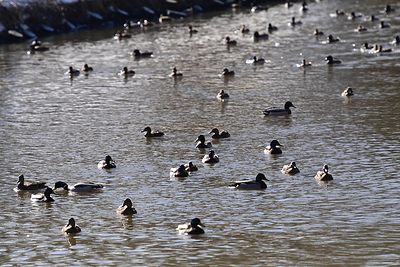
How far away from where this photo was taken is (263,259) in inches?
786

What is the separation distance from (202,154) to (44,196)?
7.90 metres

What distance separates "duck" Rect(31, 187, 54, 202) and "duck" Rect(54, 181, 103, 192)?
2.08ft

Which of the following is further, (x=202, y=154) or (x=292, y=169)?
(x=202, y=154)

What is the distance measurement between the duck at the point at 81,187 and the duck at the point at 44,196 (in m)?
0.63

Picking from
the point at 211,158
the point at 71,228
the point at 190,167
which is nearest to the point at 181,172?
the point at 190,167

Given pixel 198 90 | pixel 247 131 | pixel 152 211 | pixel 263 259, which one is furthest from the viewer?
pixel 198 90

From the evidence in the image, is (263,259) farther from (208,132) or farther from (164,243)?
(208,132)

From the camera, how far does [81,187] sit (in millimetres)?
26438

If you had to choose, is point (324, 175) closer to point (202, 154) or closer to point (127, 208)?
point (202, 154)

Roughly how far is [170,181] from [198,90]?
1795cm

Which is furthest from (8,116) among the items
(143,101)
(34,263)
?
(34,263)

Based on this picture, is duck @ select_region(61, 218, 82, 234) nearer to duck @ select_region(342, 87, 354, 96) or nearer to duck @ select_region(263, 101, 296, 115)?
duck @ select_region(263, 101, 296, 115)

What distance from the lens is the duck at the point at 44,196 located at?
25603 millimetres

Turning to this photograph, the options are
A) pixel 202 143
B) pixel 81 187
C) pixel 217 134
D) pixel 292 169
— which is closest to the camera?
pixel 81 187
